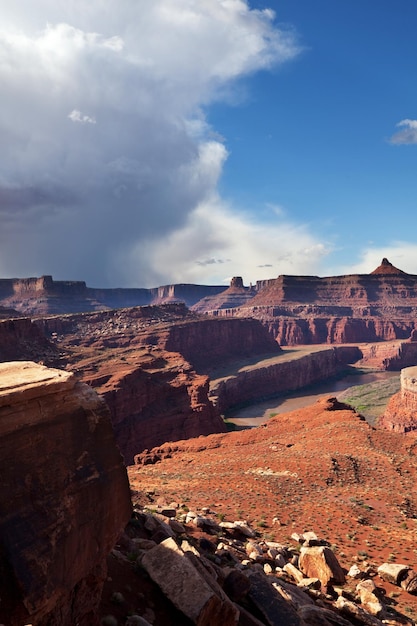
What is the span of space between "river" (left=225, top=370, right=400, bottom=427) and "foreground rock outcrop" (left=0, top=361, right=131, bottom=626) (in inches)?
Result: 2397

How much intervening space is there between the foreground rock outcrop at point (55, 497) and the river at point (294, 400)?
6090 centimetres

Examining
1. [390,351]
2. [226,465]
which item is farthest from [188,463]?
[390,351]

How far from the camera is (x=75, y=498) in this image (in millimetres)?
6453

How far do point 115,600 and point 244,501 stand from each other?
14.2 meters

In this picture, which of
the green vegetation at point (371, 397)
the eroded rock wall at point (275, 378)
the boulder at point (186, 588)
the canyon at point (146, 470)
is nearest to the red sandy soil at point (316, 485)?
the canyon at point (146, 470)

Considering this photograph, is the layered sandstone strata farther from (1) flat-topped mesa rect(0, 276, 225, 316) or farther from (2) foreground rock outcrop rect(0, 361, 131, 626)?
(2) foreground rock outcrop rect(0, 361, 131, 626)

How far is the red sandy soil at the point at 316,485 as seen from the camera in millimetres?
17219

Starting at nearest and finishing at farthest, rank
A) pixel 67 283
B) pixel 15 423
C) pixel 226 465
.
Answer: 1. pixel 15 423
2. pixel 226 465
3. pixel 67 283

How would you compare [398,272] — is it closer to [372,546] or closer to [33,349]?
[33,349]

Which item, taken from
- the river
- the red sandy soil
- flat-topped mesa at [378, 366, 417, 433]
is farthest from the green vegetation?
the red sandy soil

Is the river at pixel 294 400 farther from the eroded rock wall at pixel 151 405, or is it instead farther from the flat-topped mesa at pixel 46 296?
the flat-topped mesa at pixel 46 296

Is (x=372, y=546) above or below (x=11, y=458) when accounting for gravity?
below

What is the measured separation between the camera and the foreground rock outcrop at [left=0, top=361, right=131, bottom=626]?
566cm

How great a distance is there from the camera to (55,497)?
620 centimetres
